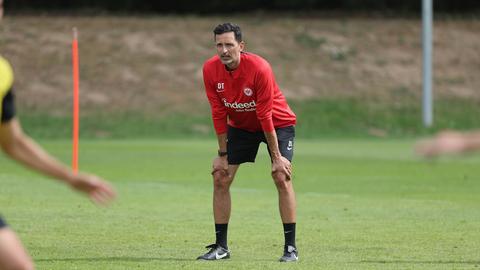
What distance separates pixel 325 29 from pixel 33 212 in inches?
1399

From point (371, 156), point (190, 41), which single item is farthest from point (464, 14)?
point (371, 156)

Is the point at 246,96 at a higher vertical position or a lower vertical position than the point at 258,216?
higher

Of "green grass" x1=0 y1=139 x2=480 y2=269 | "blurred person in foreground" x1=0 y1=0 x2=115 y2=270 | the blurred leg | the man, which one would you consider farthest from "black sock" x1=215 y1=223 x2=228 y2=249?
the blurred leg

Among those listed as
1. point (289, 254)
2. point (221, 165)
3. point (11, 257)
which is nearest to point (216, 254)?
point (289, 254)

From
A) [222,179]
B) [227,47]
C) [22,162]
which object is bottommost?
[222,179]

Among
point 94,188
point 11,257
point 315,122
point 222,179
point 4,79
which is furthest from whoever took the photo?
point 315,122

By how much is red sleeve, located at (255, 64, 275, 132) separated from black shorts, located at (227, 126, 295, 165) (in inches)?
17.8

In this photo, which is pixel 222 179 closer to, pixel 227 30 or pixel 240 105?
pixel 240 105

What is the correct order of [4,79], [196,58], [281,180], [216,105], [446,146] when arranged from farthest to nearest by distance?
[196,58], [216,105], [281,180], [4,79], [446,146]

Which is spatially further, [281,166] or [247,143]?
[247,143]

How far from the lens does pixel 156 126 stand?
38.8 m

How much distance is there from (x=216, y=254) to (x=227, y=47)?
6.36 feet

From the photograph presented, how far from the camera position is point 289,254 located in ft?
34.4

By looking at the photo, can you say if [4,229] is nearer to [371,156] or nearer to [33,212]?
[33,212]
